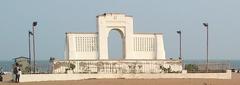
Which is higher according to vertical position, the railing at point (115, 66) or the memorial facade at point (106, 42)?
the memorial facade at point (106, 42)

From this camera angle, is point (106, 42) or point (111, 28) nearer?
point (106, 42)

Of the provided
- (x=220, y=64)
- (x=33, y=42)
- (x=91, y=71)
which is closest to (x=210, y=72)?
(x=220, y=64)

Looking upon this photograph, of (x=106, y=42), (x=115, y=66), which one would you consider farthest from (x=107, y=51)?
(x=115, y=66)

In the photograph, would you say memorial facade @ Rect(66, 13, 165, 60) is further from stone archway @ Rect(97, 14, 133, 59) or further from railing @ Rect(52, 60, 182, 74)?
railing @ Rect(52, 60, 182, 74)

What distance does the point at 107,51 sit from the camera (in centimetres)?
4275

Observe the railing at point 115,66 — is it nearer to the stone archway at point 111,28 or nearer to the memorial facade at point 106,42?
the memorial facade at point 106,42

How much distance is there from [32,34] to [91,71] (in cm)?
493

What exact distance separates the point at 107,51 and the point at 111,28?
1614 millimetres

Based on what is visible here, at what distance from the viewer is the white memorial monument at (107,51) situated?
40.8 metres

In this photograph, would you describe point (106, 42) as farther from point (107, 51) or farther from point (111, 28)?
point (111, 28)

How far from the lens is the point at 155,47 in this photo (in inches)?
1719

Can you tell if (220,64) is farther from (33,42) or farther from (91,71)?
(33,42)

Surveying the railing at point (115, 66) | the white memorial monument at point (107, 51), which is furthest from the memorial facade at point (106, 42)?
the railing at point (115, 66)

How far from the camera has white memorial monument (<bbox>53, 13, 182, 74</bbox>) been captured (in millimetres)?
40750
